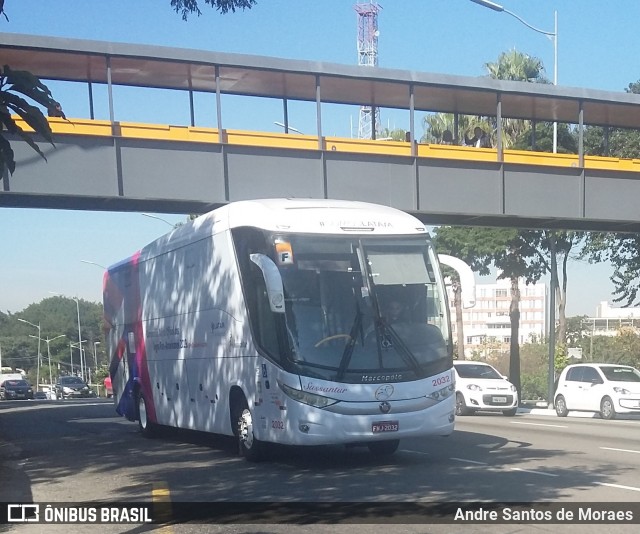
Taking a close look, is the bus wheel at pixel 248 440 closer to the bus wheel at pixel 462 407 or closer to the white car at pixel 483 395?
the white car at pixel 483 395

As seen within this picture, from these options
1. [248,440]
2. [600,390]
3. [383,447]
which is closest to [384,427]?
[383,447]

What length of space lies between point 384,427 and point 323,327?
153 centimetres

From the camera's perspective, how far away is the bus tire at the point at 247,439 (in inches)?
530

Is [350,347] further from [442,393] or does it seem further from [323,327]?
[442,393]

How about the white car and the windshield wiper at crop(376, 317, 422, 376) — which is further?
the white car

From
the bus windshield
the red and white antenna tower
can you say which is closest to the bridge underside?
the bus windshield

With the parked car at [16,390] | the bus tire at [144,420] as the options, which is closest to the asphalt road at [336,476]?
the bus tire at [144,420]

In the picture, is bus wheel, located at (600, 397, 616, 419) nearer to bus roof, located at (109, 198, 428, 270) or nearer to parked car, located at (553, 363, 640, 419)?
parked car, located at (553, 363, 640, 419)

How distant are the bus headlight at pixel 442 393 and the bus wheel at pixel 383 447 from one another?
1419 millimetres

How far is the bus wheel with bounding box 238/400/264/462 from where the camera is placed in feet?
44.2

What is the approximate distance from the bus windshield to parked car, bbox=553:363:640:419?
45.6ft

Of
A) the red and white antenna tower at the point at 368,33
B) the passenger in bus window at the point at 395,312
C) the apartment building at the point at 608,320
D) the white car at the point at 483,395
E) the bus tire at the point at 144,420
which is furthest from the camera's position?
the apartment building at the point at 608,320

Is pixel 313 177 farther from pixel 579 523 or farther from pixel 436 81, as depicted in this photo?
pixel 579 523

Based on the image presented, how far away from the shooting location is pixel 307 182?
25.6 metres
